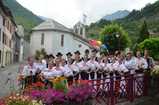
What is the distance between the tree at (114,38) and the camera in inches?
2547

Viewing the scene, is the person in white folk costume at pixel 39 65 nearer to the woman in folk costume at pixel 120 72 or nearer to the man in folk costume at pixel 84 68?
the man in folk costume at pixel 84 68

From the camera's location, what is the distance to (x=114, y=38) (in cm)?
6694

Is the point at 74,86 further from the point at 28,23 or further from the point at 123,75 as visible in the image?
the point at 28,23

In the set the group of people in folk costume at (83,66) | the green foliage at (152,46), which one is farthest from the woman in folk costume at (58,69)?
the green foliage at (152,46)

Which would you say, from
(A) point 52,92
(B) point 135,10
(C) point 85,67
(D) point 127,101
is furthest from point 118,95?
(B) point 135,10

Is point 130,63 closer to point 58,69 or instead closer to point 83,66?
point 83,66

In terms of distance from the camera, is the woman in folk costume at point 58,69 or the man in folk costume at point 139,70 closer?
the woman in folk costume at point 58,69

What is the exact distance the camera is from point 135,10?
141m

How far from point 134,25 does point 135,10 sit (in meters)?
20.1

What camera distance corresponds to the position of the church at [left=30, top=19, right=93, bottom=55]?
262 ft

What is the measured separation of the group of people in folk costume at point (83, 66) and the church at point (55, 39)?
63.4 m

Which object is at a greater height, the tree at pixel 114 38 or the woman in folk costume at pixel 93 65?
the tree at pixel 114 38

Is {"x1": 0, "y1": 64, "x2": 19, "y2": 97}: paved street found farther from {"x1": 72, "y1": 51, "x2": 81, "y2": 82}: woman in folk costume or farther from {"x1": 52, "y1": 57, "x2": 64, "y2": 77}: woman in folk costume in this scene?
{"x1": 72, "y1": 51, "x2": 81, "y2": 82}: woman in folk costume

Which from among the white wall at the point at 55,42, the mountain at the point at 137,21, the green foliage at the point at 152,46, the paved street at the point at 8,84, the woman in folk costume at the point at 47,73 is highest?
the mountain at the point at 137,21
